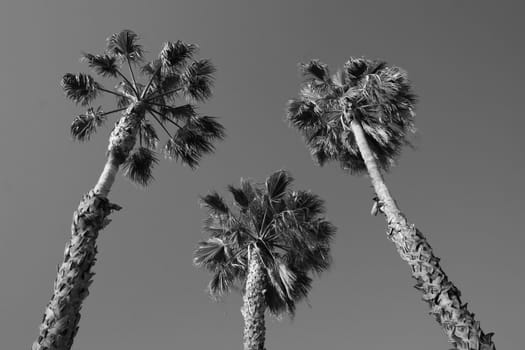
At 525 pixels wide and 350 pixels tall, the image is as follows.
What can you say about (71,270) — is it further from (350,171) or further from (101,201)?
(350,171)

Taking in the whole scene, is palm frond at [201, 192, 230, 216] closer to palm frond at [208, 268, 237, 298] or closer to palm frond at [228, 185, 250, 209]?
palm frond at [228, 185, 250, 209]

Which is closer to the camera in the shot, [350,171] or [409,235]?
[409,235]

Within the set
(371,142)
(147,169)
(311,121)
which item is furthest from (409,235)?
(147,169)

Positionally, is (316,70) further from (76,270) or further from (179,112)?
(76,270)

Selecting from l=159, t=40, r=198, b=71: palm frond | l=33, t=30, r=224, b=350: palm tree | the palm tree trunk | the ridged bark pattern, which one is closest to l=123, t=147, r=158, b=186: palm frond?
l=33, t=30, r=224, b=350: palm tree

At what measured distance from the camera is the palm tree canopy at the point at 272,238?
40.8ft

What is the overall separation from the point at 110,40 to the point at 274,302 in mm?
9773

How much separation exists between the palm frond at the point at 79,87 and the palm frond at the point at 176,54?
201cm

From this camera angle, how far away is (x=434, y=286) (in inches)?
237

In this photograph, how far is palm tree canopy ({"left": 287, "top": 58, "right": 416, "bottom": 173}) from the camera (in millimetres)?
11070

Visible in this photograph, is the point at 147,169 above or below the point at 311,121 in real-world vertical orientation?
below

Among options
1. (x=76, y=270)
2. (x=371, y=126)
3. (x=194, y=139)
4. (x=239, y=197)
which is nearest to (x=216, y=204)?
(x=239, y=197)

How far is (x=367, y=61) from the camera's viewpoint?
1208 cm

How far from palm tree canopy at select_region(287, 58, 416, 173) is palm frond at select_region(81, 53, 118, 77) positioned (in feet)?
19.3
